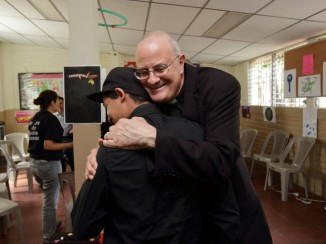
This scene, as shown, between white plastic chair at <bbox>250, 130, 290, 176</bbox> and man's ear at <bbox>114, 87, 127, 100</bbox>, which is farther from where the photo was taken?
white plastic chair at <bbox>250, 130, 290, 176</bbox>

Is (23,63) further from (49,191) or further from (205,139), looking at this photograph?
(205,139)

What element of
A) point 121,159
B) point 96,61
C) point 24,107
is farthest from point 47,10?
point 121,159

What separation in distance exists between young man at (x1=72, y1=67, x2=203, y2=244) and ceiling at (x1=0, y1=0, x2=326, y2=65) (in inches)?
112

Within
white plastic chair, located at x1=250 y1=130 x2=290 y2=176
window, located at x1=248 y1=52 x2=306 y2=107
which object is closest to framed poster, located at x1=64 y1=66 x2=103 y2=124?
white plastic chair, located at x1=250 y1=130 x2=290 y2=176

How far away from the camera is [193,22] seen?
13.5 feet

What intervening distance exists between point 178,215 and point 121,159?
25 centimetres

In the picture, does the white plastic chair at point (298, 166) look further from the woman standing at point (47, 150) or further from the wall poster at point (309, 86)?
the woman standing at point (47, 150)

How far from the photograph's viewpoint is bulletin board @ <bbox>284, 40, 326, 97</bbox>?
4.00m

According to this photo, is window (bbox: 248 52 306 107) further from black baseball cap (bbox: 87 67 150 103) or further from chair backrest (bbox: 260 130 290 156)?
black baseball cap (bbox: 87 67 150 103)

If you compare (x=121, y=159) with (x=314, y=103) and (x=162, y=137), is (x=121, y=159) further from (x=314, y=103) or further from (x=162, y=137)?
(x=314, y=103)

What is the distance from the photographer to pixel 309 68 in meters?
4.22

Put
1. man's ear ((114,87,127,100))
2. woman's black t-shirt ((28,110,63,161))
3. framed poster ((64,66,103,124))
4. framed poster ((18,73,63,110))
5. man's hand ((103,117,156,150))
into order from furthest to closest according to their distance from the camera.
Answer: framed poster ((18,73,63,110)), woman's black t-shirt ((28,110,63,161)), framed poster ((64,66,103,124)), man's ear ((114,87,127,100)), man's hand ((103,117,156,150))

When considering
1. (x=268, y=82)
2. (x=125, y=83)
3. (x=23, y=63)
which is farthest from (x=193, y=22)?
(x=23, y=63)

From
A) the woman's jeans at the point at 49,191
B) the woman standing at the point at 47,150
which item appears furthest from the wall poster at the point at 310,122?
the woman's jeans at the point at 49,191
